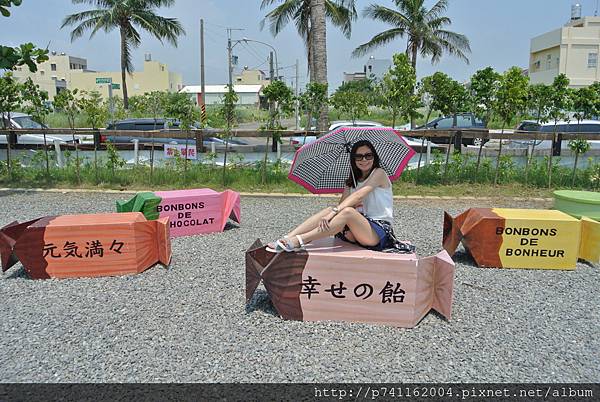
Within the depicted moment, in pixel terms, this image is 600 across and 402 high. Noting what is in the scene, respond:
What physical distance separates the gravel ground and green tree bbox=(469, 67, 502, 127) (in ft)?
18.2

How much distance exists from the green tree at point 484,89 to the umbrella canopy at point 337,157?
19.7 feet

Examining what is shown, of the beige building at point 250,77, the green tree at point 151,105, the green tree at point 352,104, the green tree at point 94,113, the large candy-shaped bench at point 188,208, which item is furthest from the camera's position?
the beige building at point 250,77

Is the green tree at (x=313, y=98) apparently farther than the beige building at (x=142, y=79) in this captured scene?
No

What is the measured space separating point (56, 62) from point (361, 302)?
92.9m

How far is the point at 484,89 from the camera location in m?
9.87

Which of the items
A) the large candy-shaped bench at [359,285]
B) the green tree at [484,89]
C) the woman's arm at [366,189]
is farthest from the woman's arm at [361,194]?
the green tree at [484,89]

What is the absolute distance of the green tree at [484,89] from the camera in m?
9.71

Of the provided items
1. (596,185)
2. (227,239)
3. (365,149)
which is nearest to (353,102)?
(596,185)

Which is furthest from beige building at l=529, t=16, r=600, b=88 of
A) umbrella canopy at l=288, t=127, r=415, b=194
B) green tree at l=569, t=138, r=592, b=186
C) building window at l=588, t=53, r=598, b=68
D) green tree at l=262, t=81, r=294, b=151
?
umbrella canopy at l=288, t=127, r=415, b=194

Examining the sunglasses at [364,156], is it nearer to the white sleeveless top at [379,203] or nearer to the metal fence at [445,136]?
the white sleeveless top at [379,203]

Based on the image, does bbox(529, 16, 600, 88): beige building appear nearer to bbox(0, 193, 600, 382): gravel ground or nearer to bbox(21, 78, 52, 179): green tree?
bbox(21, 78, 52, 179): green tree

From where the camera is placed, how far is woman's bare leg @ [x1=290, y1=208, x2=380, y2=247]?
150 inches

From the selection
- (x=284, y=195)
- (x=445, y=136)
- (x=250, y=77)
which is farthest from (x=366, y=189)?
(x=250, y=77)

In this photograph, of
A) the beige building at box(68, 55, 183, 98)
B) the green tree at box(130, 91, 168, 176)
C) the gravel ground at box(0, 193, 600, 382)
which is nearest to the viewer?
the gravel ground at box(0, 193, 600, 382)
